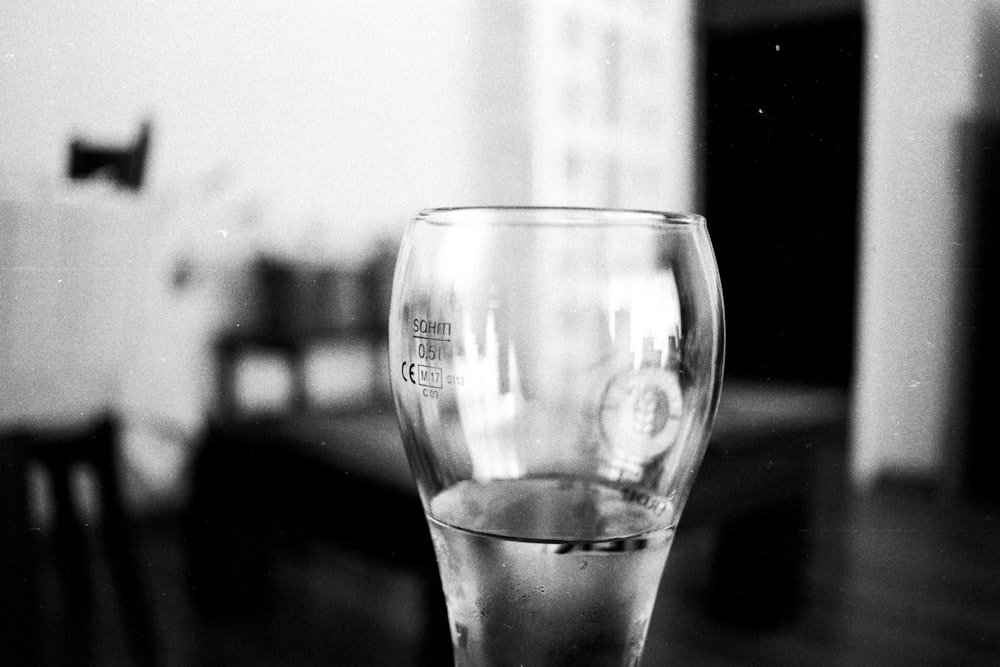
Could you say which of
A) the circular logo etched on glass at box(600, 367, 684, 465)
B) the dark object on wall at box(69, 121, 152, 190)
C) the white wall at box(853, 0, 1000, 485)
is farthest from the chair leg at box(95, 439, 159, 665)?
the white wall at box(853, 0, 1000, 485)

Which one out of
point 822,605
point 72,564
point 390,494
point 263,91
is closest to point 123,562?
point 72,564

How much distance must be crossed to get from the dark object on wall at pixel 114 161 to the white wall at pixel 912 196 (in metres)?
0.37

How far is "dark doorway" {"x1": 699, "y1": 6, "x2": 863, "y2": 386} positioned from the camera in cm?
44

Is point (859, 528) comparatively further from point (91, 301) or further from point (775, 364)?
point (91, 301)

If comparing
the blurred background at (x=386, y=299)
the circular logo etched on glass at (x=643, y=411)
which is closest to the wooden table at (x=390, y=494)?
the blurred background at (x=386, y=299)

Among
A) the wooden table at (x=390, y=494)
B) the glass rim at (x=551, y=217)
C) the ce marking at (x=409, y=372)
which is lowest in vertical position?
the wooden table at (x=390, y=494)

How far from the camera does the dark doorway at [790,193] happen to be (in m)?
0.44

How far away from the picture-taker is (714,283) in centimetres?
36

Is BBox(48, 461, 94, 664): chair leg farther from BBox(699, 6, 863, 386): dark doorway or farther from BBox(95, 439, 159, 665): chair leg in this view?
BBox(699, 6, 863, 386): dark doorway

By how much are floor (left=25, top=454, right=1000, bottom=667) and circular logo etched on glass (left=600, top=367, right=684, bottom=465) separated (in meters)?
Answer: 0.12

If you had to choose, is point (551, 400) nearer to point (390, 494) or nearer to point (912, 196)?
point (390, 494)

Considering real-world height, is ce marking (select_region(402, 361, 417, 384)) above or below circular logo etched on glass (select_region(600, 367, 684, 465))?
above

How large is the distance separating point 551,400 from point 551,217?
8 cm

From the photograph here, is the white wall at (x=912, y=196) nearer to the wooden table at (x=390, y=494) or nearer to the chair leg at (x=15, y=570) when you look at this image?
the wooden table at (x=390, y=494)
